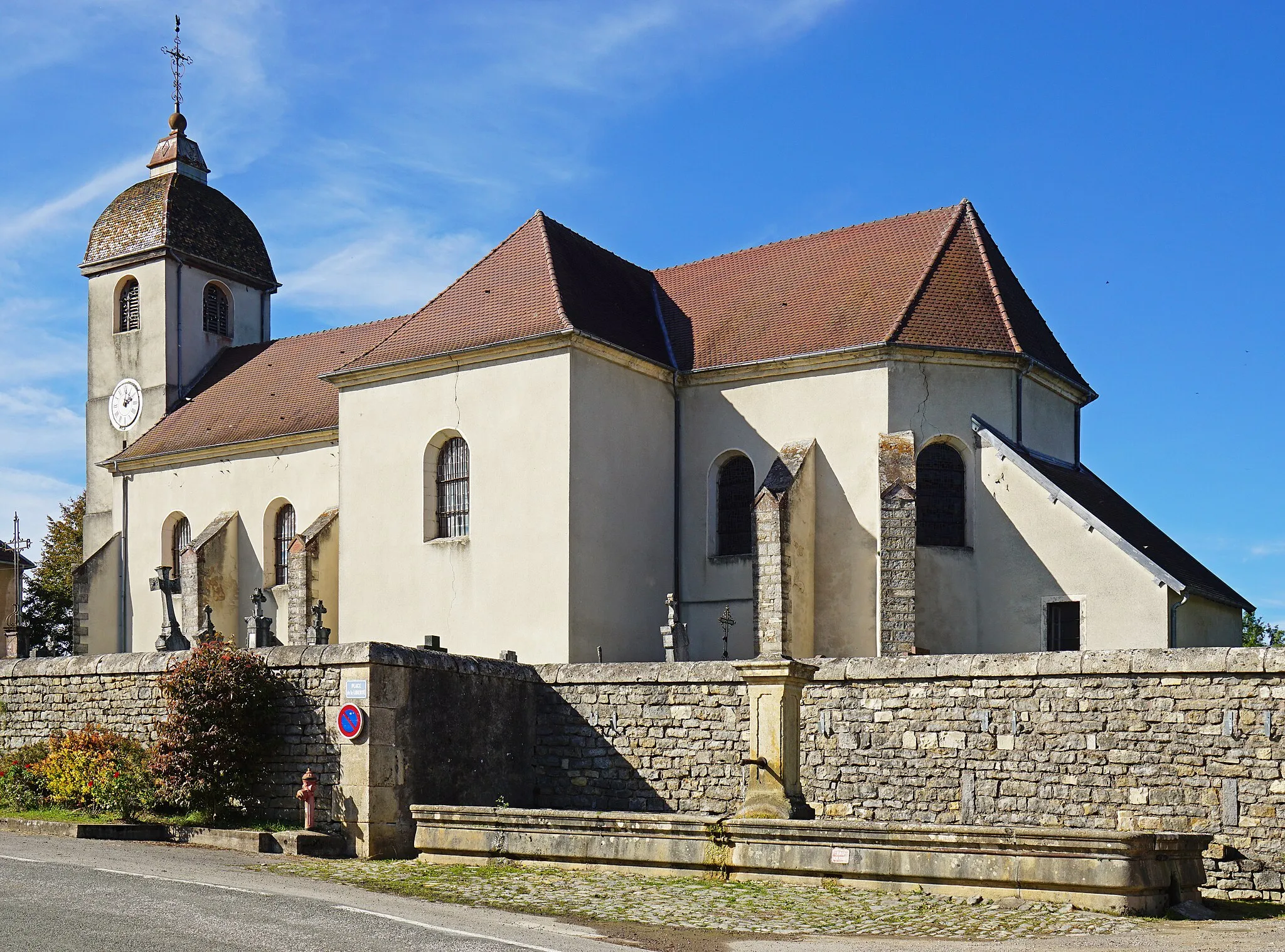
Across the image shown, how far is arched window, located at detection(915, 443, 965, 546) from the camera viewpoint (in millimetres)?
24109

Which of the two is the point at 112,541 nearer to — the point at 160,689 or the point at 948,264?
the point at 160,689

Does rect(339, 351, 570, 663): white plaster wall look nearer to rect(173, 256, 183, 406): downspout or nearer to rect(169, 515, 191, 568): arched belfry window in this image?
rect(169, 515, 191, 568): arched belfry window

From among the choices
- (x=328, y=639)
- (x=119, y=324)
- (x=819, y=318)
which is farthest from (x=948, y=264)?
(x=119, y=324)

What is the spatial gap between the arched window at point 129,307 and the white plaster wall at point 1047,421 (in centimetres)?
2359

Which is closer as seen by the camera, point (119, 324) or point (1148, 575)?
point (1148, 575)

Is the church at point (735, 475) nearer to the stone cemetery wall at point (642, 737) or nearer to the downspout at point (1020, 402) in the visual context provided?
the downspout at point (1020, 402)

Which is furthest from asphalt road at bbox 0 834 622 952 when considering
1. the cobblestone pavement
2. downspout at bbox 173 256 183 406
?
downspout at bbox 173 256 183 406

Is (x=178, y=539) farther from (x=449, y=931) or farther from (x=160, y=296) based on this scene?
(x=449, y=931)

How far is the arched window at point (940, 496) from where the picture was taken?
24109mm

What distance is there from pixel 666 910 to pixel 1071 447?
1705 centimetres

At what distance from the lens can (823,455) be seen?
2473 centimetres

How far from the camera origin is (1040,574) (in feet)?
75.6

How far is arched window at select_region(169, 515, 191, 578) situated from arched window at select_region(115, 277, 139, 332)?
273 inches

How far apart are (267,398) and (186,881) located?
21180 millimetres
